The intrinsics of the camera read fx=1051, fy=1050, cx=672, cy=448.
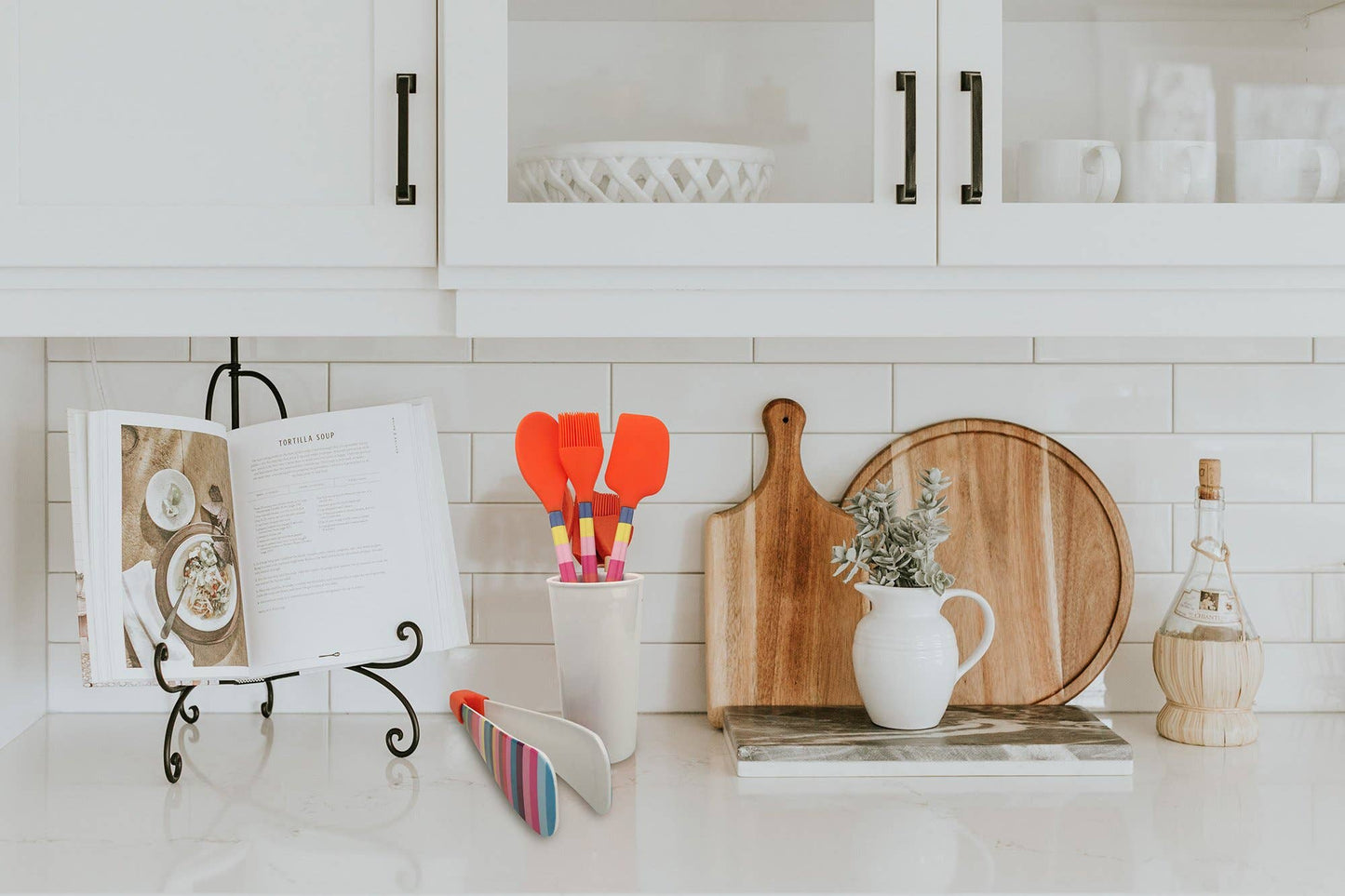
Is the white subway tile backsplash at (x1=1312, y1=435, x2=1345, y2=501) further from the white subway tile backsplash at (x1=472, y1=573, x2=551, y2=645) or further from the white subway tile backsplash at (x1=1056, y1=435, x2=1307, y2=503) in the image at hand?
the white subway tile backsplash at (x1=472, y1=573, x2=551, y2=645)

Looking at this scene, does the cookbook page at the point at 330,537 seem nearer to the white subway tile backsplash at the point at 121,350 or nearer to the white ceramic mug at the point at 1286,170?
the white subway tile backsplash at the point at 121,350

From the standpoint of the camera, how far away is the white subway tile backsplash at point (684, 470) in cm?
132

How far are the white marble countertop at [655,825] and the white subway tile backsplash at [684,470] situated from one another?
31 centimetres

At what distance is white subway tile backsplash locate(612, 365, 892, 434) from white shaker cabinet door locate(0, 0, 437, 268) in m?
0.43

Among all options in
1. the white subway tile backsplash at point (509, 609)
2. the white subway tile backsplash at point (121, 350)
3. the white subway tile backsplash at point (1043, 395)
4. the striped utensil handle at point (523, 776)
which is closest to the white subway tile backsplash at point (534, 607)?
the white subway tile backsplash at point (509, 609)

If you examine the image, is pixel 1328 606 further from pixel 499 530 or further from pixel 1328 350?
pixel 499 530

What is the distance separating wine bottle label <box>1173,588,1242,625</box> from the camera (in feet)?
3.89

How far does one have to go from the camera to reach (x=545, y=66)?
1.00m

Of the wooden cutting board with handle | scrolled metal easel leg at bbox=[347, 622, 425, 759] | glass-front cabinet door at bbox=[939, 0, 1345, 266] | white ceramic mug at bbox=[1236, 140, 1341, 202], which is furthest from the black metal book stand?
white ceramic mug at bbox=[1236, 140, 1341, 202]

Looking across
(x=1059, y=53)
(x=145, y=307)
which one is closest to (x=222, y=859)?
(x=145, y=307)

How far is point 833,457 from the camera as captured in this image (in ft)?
4.35

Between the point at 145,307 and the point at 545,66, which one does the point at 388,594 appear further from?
the point at 545,66

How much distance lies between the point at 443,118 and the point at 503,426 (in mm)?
436

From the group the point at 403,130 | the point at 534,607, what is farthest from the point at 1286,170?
the point at 534,607
